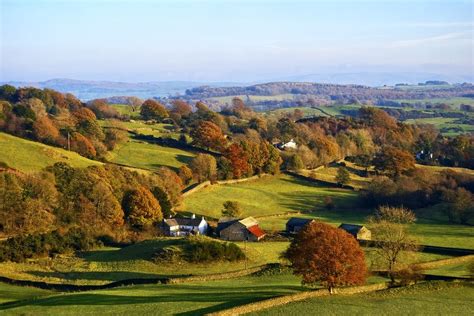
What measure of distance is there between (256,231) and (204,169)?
87.6 feet

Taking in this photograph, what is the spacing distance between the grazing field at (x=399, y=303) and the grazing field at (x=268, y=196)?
3775 cm

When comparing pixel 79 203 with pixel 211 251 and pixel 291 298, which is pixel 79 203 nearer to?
pixel 211 251

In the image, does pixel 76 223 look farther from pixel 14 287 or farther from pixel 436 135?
pixel 436 135

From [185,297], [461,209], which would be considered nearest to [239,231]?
[185,297]

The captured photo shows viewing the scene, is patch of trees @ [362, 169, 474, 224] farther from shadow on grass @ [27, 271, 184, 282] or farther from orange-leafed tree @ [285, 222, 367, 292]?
shadow on grass @ [27, 271, 184, 282]

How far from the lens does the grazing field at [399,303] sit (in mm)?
34000

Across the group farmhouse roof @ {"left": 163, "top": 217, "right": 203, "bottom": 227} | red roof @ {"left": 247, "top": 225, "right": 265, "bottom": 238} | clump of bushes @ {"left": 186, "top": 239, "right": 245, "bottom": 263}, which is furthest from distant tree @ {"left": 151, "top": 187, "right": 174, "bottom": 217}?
clump of bushes @ {"left": 186, "top": 239, "right": 245, "bottom": 263}

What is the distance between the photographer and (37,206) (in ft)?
199

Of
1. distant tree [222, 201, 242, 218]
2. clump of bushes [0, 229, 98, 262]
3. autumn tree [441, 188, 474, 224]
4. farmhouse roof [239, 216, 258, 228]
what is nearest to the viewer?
clump of bushes [0, 229, 98, 262]

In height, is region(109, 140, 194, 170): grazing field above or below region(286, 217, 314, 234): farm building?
above

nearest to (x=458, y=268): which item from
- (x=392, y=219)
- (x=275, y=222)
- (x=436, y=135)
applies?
(x=392, y=219)

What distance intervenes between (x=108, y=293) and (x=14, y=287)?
8430 mm

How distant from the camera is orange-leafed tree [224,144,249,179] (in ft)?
308

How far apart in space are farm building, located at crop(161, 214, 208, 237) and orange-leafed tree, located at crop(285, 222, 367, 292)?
29.1 m
